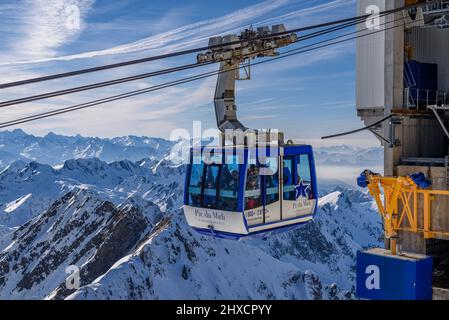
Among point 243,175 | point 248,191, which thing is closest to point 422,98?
point 248,191

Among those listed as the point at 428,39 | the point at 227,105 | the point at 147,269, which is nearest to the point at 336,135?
the point at 227,105

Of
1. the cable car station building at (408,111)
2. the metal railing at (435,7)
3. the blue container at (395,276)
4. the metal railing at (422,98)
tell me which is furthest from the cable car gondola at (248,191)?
the metal railing at (435,7)

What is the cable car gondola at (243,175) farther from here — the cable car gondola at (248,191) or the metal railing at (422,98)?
the metal railing at (422,98)

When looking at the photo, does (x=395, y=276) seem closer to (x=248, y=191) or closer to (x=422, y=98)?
(x=248, y=191)

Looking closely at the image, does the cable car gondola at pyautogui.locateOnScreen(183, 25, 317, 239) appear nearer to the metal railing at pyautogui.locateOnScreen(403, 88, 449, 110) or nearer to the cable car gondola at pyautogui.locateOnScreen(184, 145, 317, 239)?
the cable car gondola at pyautogui.locateOnScreen(184, 145, 317, 239)

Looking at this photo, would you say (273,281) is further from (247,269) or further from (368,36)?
(368,36)

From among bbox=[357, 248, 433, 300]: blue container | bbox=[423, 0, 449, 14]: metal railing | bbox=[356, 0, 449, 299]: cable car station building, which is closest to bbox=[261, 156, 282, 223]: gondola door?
bbox=[357, 248, 433, 300]: blue container
